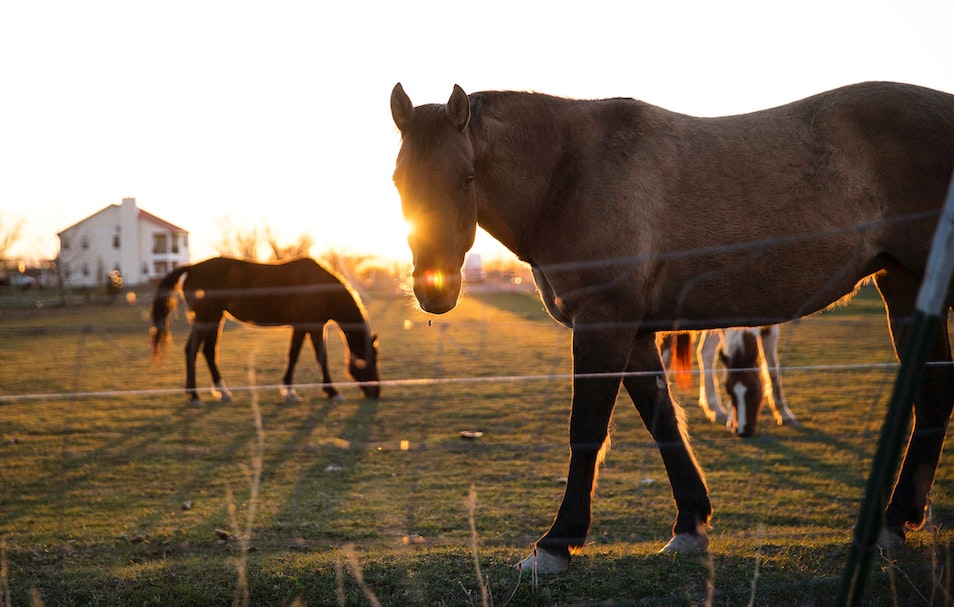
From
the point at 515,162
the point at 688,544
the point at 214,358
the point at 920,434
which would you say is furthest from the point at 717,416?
the point at 214,358

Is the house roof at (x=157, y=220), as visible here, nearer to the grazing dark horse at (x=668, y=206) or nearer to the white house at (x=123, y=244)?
the white house at (x=123, y=244)

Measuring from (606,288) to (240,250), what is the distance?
44.3 meters

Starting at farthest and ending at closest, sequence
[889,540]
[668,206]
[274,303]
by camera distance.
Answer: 1. [274,303]
2. [889,540]
3. [668,206]

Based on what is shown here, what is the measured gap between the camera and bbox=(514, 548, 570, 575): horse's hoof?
2.71 metres

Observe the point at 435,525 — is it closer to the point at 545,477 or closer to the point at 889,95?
the point at 545,477

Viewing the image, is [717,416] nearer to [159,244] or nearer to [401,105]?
[401,105]

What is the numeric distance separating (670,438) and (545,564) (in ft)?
2.55

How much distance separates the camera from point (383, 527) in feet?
14.3

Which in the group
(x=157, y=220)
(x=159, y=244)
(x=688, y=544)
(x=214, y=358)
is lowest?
(x=688, y=544)

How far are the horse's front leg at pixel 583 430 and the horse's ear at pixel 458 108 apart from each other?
88cm

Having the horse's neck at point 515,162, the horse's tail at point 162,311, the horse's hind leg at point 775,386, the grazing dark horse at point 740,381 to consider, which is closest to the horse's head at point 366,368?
the horse's tail at point 162,311

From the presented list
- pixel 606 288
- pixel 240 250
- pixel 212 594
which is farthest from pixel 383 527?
pixel 240 250

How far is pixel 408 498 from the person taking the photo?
5023 mm

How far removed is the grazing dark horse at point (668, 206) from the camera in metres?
2.72
